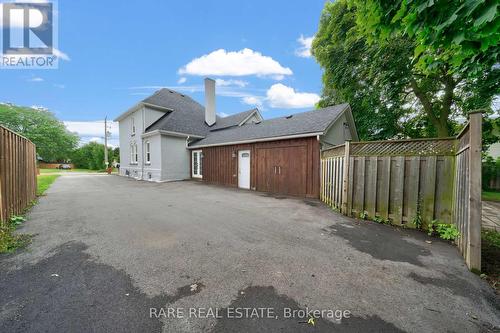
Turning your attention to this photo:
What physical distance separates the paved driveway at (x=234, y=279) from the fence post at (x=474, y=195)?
0.25 m

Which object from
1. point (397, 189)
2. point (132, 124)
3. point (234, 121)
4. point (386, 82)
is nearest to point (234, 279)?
point (397, 189)

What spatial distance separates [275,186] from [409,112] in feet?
40.7

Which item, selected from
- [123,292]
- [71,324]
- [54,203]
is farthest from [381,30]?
[54,203]

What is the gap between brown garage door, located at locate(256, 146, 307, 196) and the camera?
28.3 feet

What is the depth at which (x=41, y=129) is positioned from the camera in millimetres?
34656

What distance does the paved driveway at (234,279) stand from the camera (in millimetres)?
1759

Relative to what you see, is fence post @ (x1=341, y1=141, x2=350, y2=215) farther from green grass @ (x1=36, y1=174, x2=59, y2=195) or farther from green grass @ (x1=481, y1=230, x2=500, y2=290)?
green grass @ (x1=36, y1=174, x2=59, y2=195)

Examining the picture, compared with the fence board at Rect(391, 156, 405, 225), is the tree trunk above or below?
above

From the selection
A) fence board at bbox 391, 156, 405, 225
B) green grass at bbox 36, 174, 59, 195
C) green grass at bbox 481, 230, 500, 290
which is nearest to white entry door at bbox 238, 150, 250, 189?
fence board at bbox 391, 156, 405, 225

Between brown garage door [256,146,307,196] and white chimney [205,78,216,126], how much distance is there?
920 centimetres

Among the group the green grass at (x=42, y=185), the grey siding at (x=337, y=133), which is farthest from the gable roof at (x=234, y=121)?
the green grass at (x=42, y=185)

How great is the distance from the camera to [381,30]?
3.19 meters

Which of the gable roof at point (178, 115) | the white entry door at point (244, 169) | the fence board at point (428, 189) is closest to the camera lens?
the fence board at point (428, 189)

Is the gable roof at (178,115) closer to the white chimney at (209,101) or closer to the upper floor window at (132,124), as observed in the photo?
the white chimney at (209,101)
